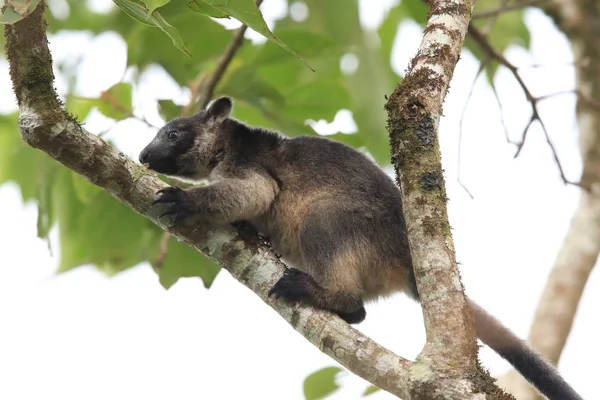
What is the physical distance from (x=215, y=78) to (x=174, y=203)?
2.00 metres

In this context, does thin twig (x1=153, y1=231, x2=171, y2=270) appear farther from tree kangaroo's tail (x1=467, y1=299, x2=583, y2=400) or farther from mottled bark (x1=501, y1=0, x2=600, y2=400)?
mottled bark (x1=501, y1=0, x2=600, y2=400)

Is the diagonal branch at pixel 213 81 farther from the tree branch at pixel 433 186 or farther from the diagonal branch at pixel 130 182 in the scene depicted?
the tree branch at pixel 433 186

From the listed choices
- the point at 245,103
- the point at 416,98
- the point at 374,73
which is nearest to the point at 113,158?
the point at 416,98

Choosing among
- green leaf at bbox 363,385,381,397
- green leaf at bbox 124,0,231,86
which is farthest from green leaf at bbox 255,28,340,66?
green leaf at bbox 363,385,381,397

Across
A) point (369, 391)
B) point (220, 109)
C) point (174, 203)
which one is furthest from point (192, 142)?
point (369, 391)

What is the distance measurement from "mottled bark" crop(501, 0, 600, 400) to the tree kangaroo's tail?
1.37 metres

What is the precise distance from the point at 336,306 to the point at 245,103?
2216 mm

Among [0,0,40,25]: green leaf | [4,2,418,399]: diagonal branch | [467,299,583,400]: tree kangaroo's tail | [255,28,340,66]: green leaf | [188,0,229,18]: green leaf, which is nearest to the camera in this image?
[0,0,40,25]: green leaf

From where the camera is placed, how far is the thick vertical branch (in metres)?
3.43

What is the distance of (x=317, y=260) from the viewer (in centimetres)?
503

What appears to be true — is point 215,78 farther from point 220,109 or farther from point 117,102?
point 117,102

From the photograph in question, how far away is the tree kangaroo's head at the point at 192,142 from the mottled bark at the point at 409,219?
148 centimetres

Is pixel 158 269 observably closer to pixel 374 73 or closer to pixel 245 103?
pixel 245 103

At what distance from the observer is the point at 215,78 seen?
6195 mm
